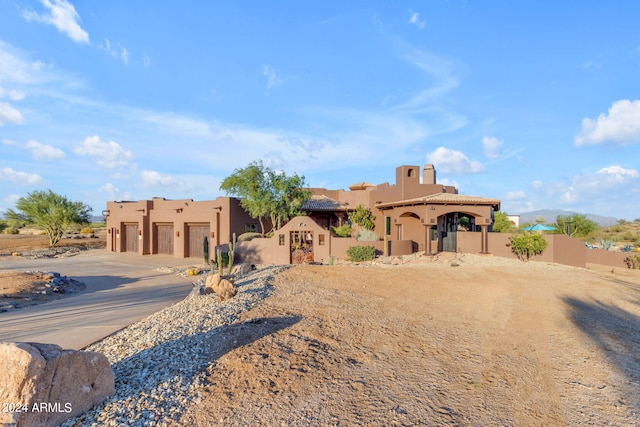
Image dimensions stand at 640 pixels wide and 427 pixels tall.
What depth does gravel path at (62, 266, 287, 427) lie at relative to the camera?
448cm

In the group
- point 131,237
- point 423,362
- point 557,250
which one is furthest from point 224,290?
point 131,237

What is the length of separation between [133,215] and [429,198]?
79.6 ft

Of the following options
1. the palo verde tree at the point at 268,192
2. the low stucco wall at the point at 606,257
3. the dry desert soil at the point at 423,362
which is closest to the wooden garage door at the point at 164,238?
the palo verde tree at the point at 268,192

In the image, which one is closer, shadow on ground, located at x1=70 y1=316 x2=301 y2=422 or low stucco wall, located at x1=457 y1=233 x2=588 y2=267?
shadow on ground, located at x1=70 y1=316 x2=301 y2=422

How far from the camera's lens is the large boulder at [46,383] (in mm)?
4004

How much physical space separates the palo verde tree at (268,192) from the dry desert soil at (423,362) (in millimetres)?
13549

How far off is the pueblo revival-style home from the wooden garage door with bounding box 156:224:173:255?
8cm

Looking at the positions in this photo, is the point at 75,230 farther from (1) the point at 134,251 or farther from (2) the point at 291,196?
(2) the point at 291,196

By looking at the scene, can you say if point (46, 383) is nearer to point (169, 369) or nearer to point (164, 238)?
point (169, 369)

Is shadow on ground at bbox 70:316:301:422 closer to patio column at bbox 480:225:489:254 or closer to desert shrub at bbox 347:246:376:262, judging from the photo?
desert shrub at bbox 347:246:376:262

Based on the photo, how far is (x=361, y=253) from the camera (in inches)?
859

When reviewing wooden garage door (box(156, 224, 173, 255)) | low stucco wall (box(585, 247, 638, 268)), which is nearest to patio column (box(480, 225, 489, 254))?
low stucco wall (box(585, 247, 638, 268))

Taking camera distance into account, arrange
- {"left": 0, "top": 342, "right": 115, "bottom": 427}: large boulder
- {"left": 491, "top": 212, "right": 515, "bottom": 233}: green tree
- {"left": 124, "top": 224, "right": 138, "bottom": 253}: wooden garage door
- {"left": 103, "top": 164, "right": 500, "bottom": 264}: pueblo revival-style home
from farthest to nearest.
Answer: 1. {"left": 491, "top": 212, "right": 515, "bottom": 233}: green tree
2. {"left": 124, "top": 224, "right": 138, "bottom": 253}: wooden garage door
3. {"left": 103, "top": 164, "right": 500, "bottom": 264}: pueblo revival-style home
4. {"left": 0, "top": 342, "right": 115, "bottom": 427}: large boulder

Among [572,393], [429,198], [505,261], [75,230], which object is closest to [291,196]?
[429,198]
